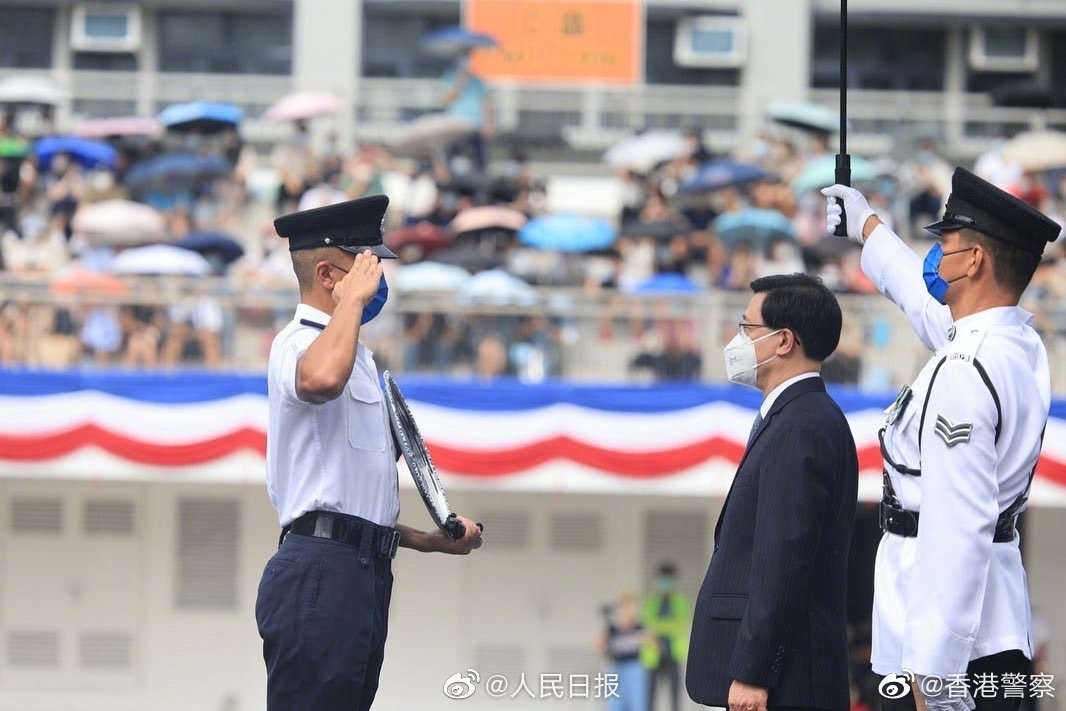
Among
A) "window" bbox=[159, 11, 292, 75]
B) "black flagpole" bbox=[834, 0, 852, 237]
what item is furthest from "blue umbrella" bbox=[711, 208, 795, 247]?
"window" bbox=[159, 11, 292, 75]

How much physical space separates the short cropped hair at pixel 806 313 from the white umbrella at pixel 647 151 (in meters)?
14.1

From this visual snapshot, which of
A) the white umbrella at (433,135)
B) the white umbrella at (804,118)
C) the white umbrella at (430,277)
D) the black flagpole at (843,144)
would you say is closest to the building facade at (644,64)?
the white umbrella at (804,118)

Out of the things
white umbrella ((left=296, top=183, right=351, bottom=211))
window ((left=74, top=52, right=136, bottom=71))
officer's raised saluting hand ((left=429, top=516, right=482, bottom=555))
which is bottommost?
officer's raised saluting hand ((left=429, top=516, right=482, bottom=555))

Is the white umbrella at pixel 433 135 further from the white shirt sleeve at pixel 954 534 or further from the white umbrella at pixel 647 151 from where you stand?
the white shirt sleeve at pixel 954 534

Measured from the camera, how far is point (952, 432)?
4887 mm

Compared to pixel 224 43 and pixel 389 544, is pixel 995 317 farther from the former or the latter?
pixel 224 43

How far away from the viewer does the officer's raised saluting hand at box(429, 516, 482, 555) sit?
5.66 m

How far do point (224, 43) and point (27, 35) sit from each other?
3149 millimetres

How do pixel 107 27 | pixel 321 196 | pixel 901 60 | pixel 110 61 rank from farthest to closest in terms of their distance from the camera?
1. pixel 901 60
2. pixel 110 61
3. pixel 107 27
4. pixel 321 196

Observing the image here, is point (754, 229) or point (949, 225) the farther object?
point (754, 229)

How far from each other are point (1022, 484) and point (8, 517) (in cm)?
1379

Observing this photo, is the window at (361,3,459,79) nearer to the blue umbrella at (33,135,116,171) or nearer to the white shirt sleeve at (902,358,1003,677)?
the blue umbrella at (33,135,116,171)

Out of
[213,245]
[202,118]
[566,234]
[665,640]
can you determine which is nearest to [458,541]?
[665,640]

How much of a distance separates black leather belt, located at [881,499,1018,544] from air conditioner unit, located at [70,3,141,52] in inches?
949
